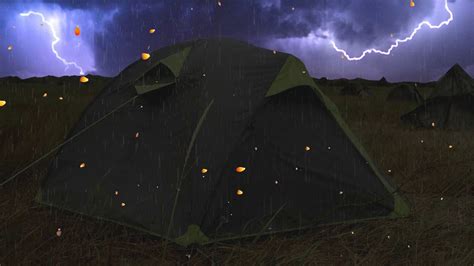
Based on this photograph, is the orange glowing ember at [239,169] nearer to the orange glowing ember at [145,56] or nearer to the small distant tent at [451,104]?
the orange glowing ember at [145,56]

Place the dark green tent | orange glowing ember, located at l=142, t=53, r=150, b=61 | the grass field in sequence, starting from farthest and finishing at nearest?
orange glowing ember, located at l=142, t=53, r=150, b=61
the dark green tent
the grass field

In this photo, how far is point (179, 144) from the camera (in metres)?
3.74

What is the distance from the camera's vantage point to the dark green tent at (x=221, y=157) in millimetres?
3561

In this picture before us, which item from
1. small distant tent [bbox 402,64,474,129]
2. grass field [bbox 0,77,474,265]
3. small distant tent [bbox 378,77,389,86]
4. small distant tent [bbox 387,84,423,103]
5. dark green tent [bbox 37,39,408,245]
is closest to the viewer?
grass field [bbox 0,77,474,265]

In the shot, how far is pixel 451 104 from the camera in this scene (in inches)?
420

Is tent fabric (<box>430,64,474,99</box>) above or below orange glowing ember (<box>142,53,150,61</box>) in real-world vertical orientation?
above

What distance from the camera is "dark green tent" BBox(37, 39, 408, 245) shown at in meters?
3.56

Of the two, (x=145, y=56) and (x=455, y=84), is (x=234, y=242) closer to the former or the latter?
(x=145, y=56)

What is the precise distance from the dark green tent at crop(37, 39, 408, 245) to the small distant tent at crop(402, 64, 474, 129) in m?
7.21

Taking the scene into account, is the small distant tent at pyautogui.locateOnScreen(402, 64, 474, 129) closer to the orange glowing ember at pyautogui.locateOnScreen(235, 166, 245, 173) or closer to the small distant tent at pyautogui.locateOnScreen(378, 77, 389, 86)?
the orange glowing ember at pyautogui.locateOnScreen(235, 166, 245, 173)

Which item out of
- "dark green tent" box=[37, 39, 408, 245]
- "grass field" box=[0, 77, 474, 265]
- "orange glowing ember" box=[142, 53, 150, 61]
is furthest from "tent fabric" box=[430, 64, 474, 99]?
"orange glowing ember" box=[142, 53, 150, 61]

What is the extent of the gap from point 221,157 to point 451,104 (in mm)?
8688

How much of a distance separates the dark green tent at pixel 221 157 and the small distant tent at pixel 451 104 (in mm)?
7208

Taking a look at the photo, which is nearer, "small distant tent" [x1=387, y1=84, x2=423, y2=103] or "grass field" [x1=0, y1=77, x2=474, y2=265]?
"grass field" [x1=0, y1=77, x2=474, y2=265]
